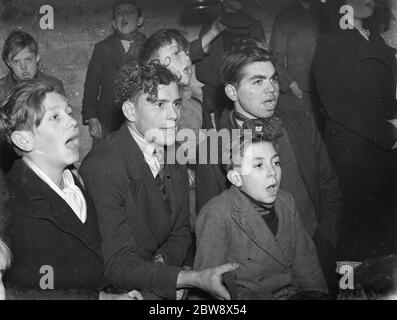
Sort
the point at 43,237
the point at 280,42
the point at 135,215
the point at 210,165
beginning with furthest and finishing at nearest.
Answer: the point at 280,42 < the point at 210,165 < the point at 135,215 < the point at 43,237

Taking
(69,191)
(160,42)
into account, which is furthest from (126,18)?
(69,191)

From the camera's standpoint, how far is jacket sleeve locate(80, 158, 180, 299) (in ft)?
5.47

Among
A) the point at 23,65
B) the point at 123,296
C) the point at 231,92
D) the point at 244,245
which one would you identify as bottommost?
the point at 123,296

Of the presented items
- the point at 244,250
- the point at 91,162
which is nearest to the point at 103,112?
the point at 91,162

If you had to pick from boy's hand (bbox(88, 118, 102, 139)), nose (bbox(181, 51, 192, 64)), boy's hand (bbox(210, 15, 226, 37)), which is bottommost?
boy's hand (bbox(88, 118, 102, 139))

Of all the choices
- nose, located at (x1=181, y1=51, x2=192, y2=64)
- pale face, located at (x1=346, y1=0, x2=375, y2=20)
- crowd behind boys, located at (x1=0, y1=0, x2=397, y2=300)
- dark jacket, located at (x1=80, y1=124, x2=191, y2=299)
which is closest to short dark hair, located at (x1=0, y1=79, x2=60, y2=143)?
crowd behind boys, located at (x1=0, y1=0, x2=397, y2=300)

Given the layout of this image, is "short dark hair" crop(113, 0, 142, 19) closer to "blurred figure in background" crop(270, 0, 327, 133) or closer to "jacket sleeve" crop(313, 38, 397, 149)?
"blurred figure in background" crop(270, 0, 327, 133)

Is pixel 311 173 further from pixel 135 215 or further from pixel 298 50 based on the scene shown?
pixel 135 215

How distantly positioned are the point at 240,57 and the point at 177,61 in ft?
0.78

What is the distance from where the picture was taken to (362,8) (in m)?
2.00

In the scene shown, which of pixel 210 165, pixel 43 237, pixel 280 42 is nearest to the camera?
pixel 43 237

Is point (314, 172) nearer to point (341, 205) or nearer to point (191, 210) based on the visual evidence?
point (341, 205)

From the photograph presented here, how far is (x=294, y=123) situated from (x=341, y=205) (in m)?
0.35

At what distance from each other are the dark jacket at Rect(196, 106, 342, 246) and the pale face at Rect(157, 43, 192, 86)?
→ 7.8 inches
